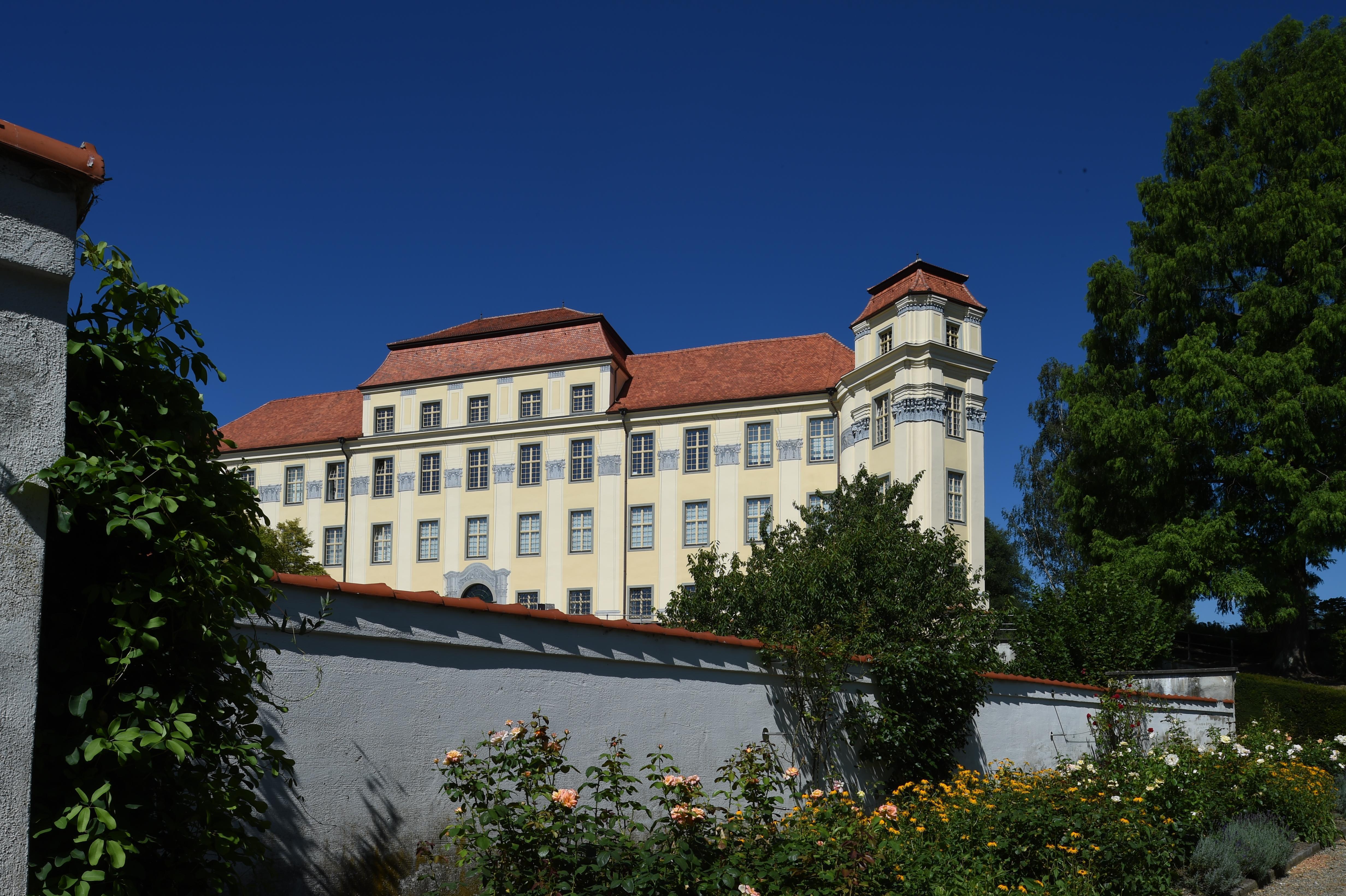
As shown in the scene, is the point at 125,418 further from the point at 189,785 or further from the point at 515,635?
the point at 515,635

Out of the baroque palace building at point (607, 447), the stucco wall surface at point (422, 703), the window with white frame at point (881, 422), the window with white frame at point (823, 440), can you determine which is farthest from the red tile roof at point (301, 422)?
the stucco wall surface at point (422, 703)

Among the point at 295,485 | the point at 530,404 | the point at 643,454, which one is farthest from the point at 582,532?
the point at 295,485

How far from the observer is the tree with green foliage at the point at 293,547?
27297 mm

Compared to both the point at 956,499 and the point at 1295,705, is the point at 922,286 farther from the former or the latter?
the point at 1295,705

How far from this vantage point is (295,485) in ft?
128

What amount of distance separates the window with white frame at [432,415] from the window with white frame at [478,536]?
391 centimetres

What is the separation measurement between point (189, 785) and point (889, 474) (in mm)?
26558

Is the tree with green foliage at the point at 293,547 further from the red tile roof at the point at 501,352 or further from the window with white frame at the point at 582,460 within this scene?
the window with white frame at the point at 582,460

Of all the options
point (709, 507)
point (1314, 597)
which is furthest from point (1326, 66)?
point (709, 507)

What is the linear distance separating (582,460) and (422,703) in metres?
28.9

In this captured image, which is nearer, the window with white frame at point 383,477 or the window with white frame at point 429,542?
the window with white frame at point 429,542

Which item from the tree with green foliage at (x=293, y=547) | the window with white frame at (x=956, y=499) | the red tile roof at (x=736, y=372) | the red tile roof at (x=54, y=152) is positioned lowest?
the tree with green foliage at (x=293, y=547)

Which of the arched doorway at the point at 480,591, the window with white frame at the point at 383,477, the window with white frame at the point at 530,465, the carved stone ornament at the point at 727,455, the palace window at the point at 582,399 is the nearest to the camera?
the carved stone ornament at the point at 727,455

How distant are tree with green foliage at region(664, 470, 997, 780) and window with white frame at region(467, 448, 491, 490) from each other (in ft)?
56.6
